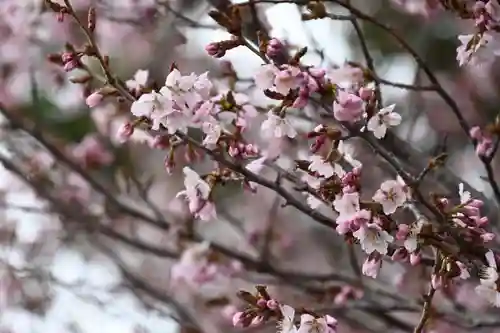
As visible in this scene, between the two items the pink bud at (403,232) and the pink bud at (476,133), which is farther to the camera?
the pink bud at (476,133)

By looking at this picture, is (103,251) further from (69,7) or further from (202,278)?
(69,7)

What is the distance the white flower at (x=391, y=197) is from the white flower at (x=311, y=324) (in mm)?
80

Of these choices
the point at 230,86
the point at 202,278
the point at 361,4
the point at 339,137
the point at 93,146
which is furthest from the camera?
the point at 361,4

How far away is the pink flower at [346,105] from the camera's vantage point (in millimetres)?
454

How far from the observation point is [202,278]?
0.81 meters

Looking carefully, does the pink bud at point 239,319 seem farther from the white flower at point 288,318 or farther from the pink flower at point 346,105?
the pink flower at point 346,105

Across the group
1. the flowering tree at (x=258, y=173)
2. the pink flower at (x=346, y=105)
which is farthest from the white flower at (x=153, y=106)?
the pink flower at (x=346, y=105)

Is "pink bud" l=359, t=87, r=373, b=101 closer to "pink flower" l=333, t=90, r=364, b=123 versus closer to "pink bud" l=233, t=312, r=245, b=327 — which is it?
"pink flower" l=333, t=90, r=364, b=123

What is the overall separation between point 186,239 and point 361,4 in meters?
0.48

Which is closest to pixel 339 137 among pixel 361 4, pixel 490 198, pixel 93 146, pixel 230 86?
pixel 230 86

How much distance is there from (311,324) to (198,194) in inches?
4.7

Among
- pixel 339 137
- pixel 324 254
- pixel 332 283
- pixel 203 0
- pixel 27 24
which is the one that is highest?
pixel 339 137

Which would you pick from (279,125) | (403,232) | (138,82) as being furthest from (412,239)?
(138,82)

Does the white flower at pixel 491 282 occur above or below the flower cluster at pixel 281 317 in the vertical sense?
above
